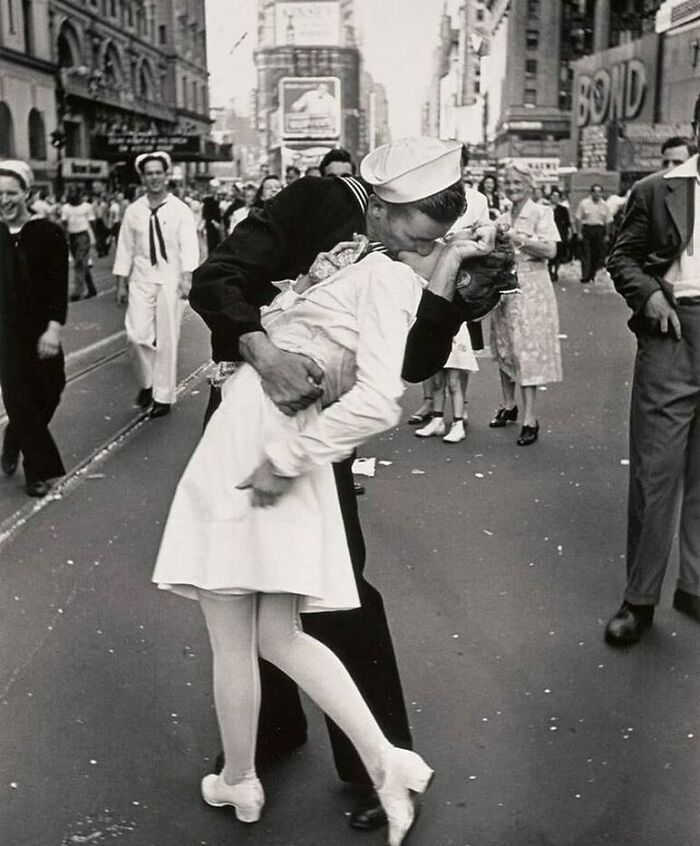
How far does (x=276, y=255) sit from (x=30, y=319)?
12.2 ft

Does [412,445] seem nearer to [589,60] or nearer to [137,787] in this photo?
[137,787]

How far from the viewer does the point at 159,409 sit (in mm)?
8688

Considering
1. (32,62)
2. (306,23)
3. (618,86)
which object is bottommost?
(32,62)

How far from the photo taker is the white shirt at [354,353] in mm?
2377

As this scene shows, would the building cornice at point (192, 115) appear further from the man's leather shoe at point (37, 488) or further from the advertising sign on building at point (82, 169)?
the man's leather shoe at point (37, 488)

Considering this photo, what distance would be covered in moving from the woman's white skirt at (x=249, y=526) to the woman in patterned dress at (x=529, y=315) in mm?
5162

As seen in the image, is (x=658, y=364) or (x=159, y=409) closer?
(x=658, y=364)

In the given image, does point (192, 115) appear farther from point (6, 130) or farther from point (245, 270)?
point (245, 270)

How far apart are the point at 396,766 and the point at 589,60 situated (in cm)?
6441

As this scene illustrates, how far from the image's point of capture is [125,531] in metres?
5.59

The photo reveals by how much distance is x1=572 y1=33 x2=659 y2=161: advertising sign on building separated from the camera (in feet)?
167

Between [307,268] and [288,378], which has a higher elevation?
[307,268]

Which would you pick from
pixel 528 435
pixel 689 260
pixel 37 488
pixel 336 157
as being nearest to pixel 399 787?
pixel 689 260

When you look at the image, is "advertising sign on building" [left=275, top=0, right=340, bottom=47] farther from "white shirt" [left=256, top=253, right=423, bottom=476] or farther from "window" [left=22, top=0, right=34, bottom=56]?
"white shirt" [left=256, top=253, right=423, bottom=476]
